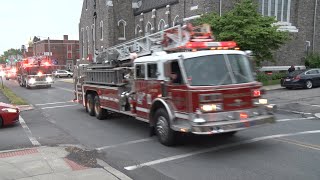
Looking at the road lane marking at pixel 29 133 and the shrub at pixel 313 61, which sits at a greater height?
the shrub at pixel 313 61

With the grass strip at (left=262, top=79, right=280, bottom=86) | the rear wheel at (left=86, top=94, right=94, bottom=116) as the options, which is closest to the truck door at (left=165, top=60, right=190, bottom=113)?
the rear wheel at (left=86, top=94, right=94, bottom=116)

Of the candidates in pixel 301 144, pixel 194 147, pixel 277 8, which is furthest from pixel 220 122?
pixel 277 8

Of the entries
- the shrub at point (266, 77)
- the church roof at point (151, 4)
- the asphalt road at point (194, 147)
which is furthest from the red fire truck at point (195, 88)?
the church roof at point (151, 4)

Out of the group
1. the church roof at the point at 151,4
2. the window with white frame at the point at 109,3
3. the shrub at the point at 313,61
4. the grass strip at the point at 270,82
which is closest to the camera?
the grass strip at the point at 270,82

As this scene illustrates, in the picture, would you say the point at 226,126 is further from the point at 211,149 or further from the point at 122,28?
the point at 122,28

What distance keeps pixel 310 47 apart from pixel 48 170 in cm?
3583

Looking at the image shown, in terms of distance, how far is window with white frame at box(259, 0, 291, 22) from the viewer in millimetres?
34688

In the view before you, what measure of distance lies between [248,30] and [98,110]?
13.9 meters

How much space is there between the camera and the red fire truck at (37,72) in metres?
34.5

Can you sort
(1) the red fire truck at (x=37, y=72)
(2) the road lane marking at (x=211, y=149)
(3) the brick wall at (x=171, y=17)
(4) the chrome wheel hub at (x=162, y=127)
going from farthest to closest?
(3) the brick wall at (x=171, y=17)
(1) the red fire truck at (x=37, y=72)
(4) the chrome wheel hub at (x=162, y=127)
(2) the road lane marking at (x=211, y=149)

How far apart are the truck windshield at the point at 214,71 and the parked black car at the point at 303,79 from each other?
17.5m

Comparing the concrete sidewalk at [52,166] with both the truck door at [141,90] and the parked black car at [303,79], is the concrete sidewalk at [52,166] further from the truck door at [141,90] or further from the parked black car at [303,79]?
the parked black car at [303,79]

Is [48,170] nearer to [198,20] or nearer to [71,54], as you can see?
[198,20]

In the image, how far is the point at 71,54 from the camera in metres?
91.7
